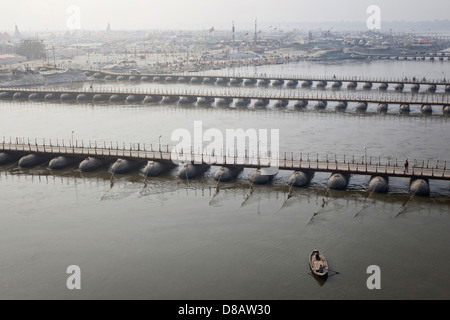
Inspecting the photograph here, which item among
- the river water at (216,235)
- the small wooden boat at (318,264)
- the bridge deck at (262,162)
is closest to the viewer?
the river water at (216,235)

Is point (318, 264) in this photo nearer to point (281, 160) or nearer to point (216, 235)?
point (216, 235)

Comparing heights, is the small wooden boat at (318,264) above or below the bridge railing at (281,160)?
below

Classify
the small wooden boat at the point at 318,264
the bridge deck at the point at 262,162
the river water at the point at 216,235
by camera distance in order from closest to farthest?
1. the river water at the point at 216,235
2. the small wooden boat at the point at 318,264
3. the bridge deck at the point at 262,162

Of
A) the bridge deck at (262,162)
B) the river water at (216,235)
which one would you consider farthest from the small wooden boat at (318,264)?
the bridge deck at (262,162)

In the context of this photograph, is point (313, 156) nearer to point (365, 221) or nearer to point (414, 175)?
point (414, 175)

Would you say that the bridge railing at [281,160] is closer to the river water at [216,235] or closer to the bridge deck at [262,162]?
the bridge deck at [262,162]
